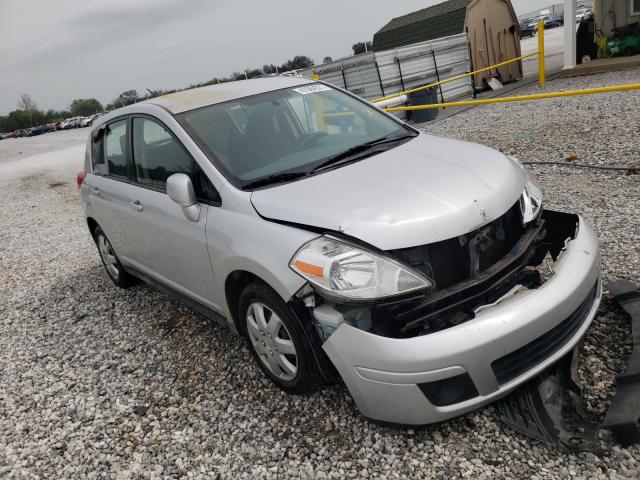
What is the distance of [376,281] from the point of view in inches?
87.5

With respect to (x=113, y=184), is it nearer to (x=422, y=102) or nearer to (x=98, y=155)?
(x=98, y=155)

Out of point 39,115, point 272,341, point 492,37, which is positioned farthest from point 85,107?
point 272,341

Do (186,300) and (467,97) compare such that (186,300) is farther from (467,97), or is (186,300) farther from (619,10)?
(619,10)

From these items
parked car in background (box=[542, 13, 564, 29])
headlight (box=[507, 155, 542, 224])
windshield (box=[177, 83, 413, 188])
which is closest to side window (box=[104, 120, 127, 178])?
windshield (box=[177, 83, 413, 188])

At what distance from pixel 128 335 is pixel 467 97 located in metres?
14.5

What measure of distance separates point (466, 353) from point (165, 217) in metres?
2.14

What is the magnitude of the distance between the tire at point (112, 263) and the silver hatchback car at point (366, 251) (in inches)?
56.6

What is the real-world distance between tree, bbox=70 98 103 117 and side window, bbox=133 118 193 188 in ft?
247

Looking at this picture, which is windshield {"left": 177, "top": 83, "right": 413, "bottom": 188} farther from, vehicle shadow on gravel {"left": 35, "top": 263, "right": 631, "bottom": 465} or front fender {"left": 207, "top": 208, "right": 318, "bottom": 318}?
vehicle shadow on gravel {"left": 35, "top": 263, "right": 631, "bottom": 465}

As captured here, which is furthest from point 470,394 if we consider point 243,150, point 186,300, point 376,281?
point 186,300

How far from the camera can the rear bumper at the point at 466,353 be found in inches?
82.9

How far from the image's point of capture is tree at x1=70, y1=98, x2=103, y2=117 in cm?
7194

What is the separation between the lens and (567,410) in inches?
93.1

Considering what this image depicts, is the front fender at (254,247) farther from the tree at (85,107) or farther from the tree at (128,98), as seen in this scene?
the tree at (85,107)
